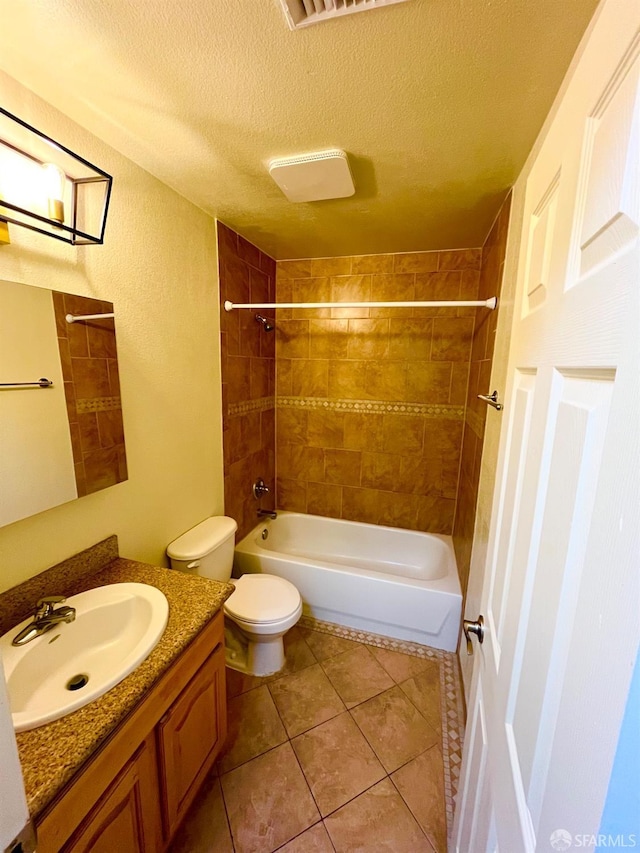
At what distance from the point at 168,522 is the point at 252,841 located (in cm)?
123

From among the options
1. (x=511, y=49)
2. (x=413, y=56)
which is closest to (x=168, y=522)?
(x=413, y=56)

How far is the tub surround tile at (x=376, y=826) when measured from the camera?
119cm

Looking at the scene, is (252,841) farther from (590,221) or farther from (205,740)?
(590,221)

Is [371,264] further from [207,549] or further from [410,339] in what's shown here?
[207,549]

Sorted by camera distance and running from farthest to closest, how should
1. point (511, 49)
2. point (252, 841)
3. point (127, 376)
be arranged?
point (127, 376)
point (252, 841)
point (511, 49)

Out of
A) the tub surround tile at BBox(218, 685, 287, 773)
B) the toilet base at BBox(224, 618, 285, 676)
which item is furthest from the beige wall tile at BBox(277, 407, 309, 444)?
the tub surround tile at BBox(218, 685, 287, 773)

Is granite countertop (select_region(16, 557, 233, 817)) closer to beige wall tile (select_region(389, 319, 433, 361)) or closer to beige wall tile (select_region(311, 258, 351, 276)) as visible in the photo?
beige wall tile (select_region(389, 319, 433, 361))

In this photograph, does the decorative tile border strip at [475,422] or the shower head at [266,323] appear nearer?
the decorative tile border strip at [475,422]

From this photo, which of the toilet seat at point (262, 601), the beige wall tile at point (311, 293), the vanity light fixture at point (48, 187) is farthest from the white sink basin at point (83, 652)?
the beige wall tile at point (311, 293)

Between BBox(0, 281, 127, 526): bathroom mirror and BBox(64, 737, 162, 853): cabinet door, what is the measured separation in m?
0.77

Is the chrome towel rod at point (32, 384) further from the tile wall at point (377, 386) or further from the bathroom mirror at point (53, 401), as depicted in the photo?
the tile wall at point (377, 386)

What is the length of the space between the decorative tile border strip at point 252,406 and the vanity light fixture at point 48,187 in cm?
117

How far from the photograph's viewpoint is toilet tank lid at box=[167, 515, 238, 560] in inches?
65.6

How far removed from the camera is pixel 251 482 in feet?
8.23
